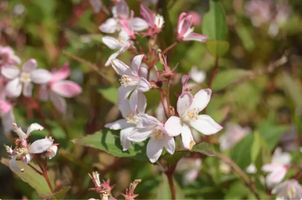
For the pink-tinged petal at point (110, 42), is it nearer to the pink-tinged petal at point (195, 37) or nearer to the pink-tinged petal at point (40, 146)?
the pink-tinged petal at point (195, 37)

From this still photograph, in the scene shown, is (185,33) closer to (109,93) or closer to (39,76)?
(109,93)

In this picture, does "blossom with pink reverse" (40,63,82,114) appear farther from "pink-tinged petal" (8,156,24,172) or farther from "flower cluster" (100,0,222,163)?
"pink-tinged petal" (8,156,24,172)

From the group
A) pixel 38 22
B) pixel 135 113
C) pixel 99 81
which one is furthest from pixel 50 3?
pixel 135 113

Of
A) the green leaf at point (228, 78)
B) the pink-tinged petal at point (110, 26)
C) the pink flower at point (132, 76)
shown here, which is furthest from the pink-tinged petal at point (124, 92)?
the green leaf at point (228, 78)

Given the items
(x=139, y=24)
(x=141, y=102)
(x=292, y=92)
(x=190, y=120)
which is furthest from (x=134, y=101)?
(x=292, y=92)

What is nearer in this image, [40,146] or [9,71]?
[40,146]

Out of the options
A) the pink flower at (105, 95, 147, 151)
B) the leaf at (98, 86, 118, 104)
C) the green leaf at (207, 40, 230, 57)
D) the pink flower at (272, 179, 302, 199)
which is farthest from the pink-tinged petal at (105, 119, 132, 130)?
the pink flower at (272, 179, 302, 199)
